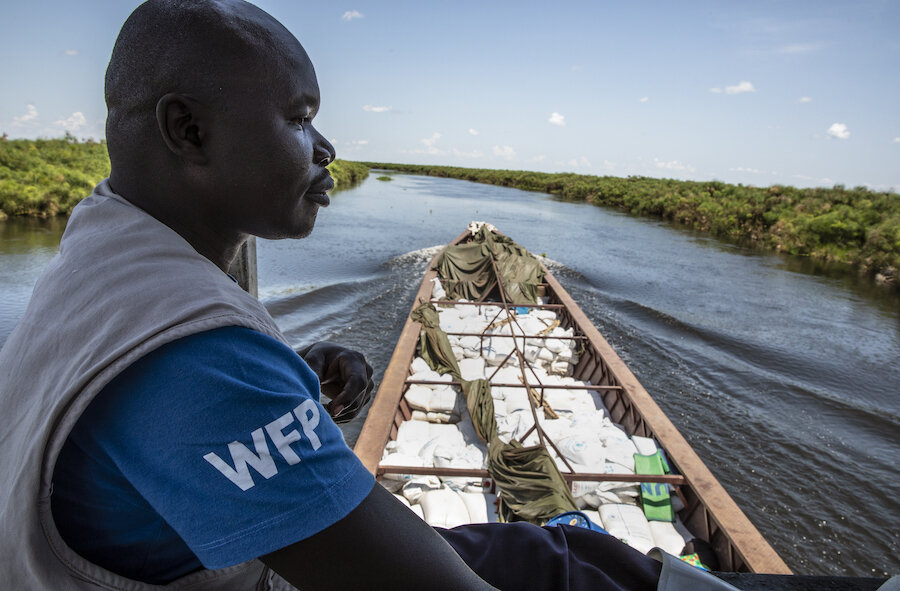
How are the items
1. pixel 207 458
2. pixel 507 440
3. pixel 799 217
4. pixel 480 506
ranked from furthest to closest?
pixel 799 217
pixel 507 440
pixel 480 506
pixel 207 458

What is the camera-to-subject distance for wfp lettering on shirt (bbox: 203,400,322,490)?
0.60 meters

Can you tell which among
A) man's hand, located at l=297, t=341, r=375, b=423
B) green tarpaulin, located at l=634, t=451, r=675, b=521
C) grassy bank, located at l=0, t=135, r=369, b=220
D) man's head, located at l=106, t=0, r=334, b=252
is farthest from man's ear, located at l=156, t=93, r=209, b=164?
grassy bank, located at l=0, t=135, r=369, b=220

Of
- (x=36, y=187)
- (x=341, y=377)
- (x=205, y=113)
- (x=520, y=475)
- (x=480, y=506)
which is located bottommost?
(x=480, y=506)

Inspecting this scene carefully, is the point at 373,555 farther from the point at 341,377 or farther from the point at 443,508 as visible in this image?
the point at 443,508

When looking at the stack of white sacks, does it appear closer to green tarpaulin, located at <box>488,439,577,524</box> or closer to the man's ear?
green tarpaulin, located at <box>488,439,577,524</box>

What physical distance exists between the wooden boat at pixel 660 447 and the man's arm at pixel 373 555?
3.33 m

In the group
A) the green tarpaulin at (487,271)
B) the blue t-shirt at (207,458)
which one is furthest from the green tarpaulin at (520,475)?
the green tarpaulin at (487,271)

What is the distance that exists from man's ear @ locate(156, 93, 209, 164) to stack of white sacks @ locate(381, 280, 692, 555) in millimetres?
3256

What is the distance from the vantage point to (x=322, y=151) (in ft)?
3.36

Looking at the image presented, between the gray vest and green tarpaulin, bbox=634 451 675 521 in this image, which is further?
green tarpaulin, bbox=634 451 675 521

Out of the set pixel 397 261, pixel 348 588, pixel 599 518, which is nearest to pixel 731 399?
pixel 599 518

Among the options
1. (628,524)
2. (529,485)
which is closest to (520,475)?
(529,485)

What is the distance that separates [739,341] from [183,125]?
12.0 metres

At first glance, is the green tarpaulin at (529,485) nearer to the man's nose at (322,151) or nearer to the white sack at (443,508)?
the white sack at (443,508)
